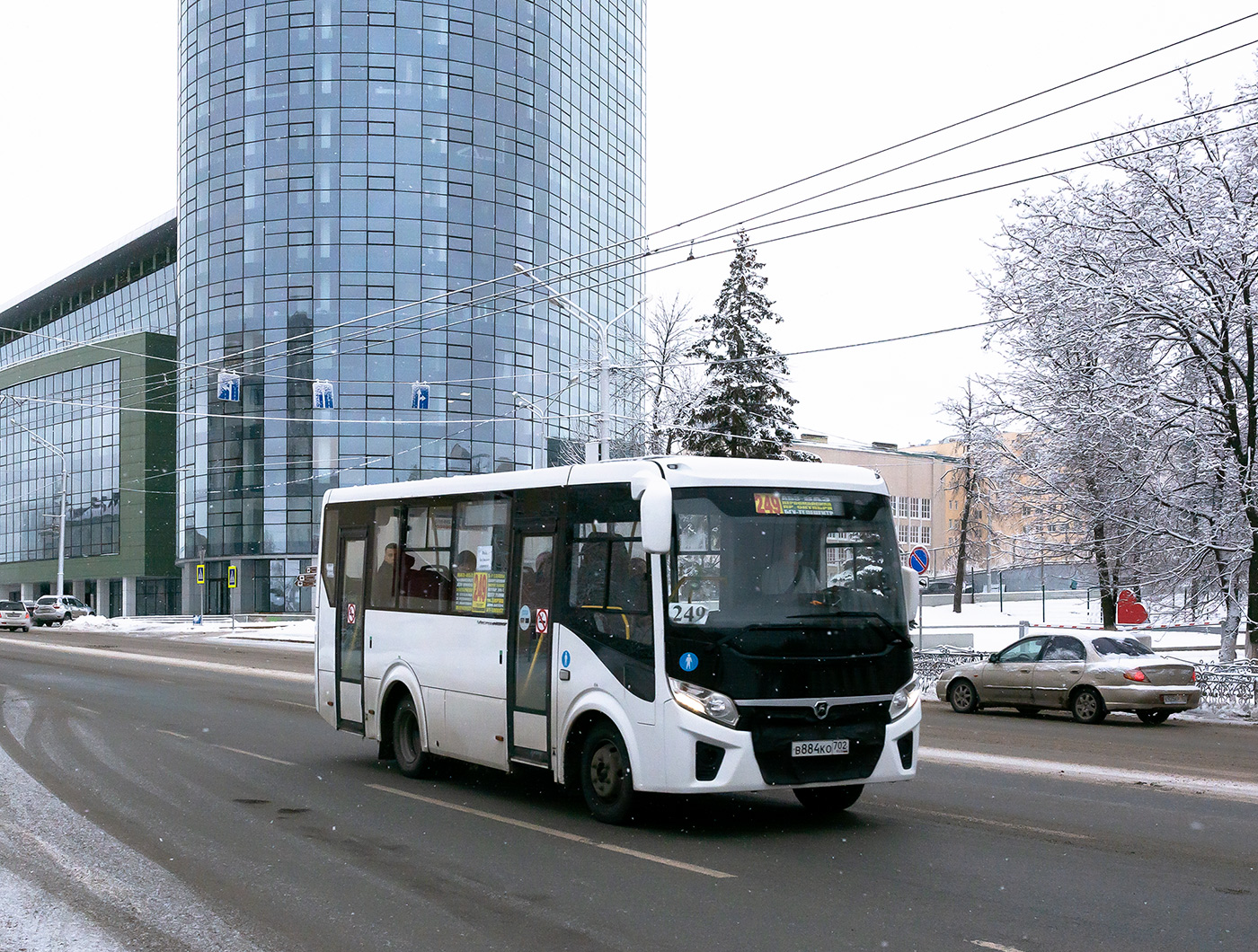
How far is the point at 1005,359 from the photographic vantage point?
26000mm

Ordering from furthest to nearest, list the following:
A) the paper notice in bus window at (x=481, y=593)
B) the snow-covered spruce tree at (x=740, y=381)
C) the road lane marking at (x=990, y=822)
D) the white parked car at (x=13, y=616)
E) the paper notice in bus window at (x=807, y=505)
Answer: the white parked car at (x=13, y=616) < the snow-covered spruce tree at (x=740, y=381) < the paper notice in bus window at (x=481, y=593) < the paper notice in bus window at (x=807, y=505) < the road lane marking at (x=990, y=822)

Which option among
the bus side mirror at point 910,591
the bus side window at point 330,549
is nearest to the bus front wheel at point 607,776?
the bus side mirror at point 910,591

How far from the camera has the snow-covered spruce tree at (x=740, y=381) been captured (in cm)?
4716

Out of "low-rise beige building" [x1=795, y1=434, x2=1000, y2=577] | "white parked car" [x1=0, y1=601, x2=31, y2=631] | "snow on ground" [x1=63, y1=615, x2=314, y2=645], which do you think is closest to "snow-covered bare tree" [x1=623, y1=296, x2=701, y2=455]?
"snow on ground" [x1=63, y1=615, x2=314, y2=645]

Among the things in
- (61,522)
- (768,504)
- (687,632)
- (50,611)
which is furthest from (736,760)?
(61,522)

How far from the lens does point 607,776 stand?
927cm

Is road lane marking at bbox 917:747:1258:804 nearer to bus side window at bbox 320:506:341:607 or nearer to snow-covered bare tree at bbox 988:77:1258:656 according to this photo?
bus side window at bbox 320:506:341:607

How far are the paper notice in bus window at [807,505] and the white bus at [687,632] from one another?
2 cm

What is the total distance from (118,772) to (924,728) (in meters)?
10.5

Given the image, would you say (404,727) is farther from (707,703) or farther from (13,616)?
(13,616)

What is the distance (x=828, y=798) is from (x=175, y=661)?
25.4 meters

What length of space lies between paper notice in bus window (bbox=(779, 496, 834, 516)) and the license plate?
1658 mm

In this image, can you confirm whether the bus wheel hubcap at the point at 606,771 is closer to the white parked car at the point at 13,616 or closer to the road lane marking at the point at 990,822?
the road lane marking at the point at 990,822

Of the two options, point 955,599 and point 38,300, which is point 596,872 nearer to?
point 955,599
